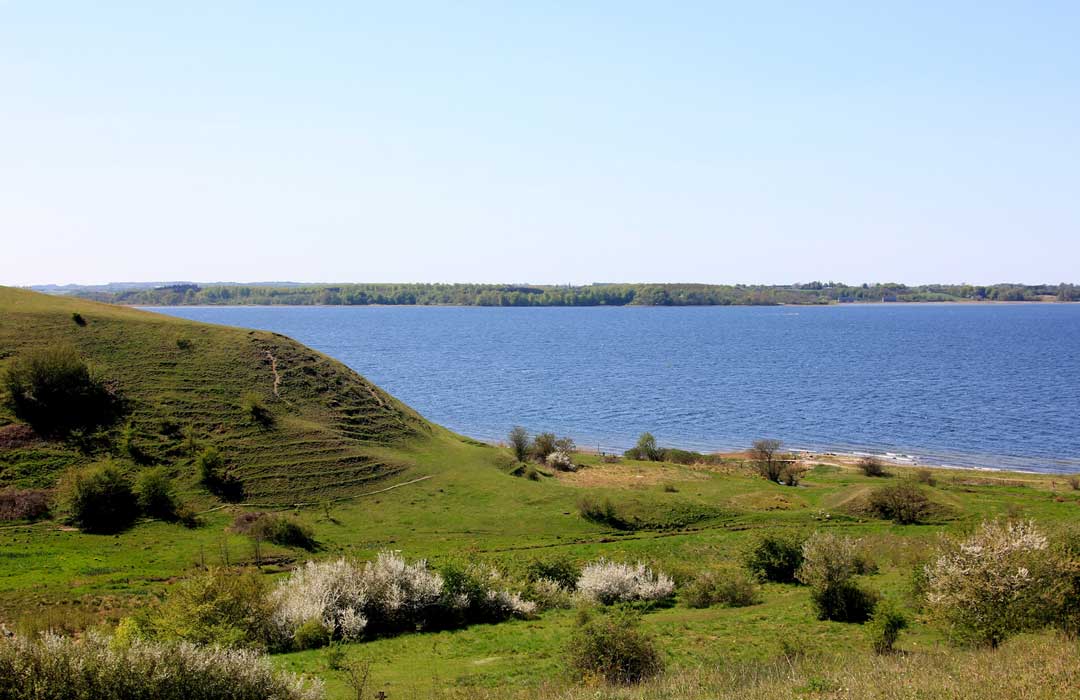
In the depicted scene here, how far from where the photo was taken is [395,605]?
100 ft

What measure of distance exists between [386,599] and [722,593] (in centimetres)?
1442

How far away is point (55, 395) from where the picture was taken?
1975 inches

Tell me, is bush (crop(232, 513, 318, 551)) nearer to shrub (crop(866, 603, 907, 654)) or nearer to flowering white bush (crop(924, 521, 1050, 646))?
shrub (crop(866, 603, 907, 654))

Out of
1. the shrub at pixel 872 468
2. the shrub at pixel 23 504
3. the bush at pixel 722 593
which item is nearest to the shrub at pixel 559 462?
the shrub at pixel 872 468

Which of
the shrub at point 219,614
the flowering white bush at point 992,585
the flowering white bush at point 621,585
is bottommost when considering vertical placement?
the flowering white bush at point 621,585

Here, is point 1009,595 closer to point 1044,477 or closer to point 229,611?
point 229,611

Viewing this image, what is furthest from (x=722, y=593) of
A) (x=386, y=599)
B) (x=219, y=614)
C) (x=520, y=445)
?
(x=520, y=445)

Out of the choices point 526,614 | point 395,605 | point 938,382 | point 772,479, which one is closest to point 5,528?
point 395,605

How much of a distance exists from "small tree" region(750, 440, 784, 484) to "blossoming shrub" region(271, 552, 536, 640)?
113 ft

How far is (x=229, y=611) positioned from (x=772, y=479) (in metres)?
45.8

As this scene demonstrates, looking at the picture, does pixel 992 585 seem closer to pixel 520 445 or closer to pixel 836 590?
pixel 836 590

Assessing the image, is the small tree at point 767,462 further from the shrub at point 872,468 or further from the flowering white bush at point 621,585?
the flowering white bush at point 621,585

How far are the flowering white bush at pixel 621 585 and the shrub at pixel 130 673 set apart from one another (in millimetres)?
18366

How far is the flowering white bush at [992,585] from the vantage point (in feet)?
76.7
